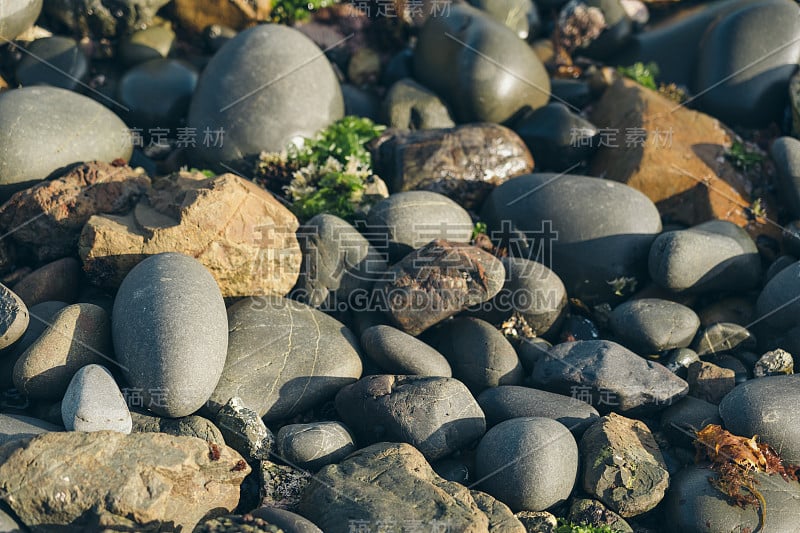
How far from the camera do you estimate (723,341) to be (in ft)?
23.7

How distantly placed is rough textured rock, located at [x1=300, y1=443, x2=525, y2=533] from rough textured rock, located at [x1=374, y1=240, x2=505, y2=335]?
1614 mm

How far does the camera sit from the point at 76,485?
4.93 meters

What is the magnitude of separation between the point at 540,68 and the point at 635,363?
5.24 m

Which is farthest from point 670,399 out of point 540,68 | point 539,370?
point 540,68

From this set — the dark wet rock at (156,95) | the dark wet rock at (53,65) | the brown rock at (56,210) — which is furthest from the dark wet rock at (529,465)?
the dark wet rock at (53,65)

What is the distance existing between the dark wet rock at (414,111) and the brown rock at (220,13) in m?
2.57

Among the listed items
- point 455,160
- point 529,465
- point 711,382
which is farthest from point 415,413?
point 455,160

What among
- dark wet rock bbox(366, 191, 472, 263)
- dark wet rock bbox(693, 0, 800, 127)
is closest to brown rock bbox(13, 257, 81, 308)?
dark wet rock bbox(366, 191, 472, 263)

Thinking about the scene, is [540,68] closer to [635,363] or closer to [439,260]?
[439,260]

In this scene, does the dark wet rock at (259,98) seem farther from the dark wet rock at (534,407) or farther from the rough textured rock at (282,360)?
the dark wet rock at (534,407)

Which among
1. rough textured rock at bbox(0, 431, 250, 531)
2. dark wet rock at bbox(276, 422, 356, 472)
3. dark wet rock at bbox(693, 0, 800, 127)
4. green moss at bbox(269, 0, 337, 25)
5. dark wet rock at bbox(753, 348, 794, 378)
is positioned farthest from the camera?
green moss at bbox(269, 0, 337, 25)

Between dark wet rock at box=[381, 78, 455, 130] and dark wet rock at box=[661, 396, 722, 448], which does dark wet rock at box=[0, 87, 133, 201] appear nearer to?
dark wet rock at box=[381, 78, 455, 130]

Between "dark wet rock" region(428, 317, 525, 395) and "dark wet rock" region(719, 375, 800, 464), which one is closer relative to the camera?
"dark wet rock" region(719, 375, 800, 464)

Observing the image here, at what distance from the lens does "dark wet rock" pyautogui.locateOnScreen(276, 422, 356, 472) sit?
230 inches
